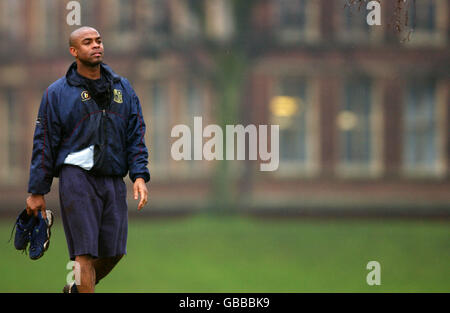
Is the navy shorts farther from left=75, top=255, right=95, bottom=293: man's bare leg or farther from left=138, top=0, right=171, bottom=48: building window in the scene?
left=138, top=0, right=171, bottom=48: building window

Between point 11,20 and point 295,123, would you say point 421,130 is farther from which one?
point 11,20

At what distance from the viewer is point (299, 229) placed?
62.0 feet

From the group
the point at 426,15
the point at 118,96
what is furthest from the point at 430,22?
the point at 118,96

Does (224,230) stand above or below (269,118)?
below

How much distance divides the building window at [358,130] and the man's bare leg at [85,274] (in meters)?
20.5

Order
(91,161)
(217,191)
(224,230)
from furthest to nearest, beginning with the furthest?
1. (217,191)
2. (224,230)
3. (91,161)

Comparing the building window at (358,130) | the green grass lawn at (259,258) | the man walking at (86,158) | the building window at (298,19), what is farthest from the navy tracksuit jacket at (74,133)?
the building window at (298,19)

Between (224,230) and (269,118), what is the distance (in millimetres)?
7489

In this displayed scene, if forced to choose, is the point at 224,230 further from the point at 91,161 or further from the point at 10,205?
the point at 91,161

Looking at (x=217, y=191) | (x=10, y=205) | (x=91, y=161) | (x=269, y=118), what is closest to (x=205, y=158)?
(x=269, y=118)

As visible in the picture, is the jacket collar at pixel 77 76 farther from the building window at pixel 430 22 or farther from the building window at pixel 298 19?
the building window at pixel 430 22

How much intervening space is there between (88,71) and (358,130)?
2052 cm

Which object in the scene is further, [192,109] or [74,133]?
[192,109]

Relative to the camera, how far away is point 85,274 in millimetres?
4926
